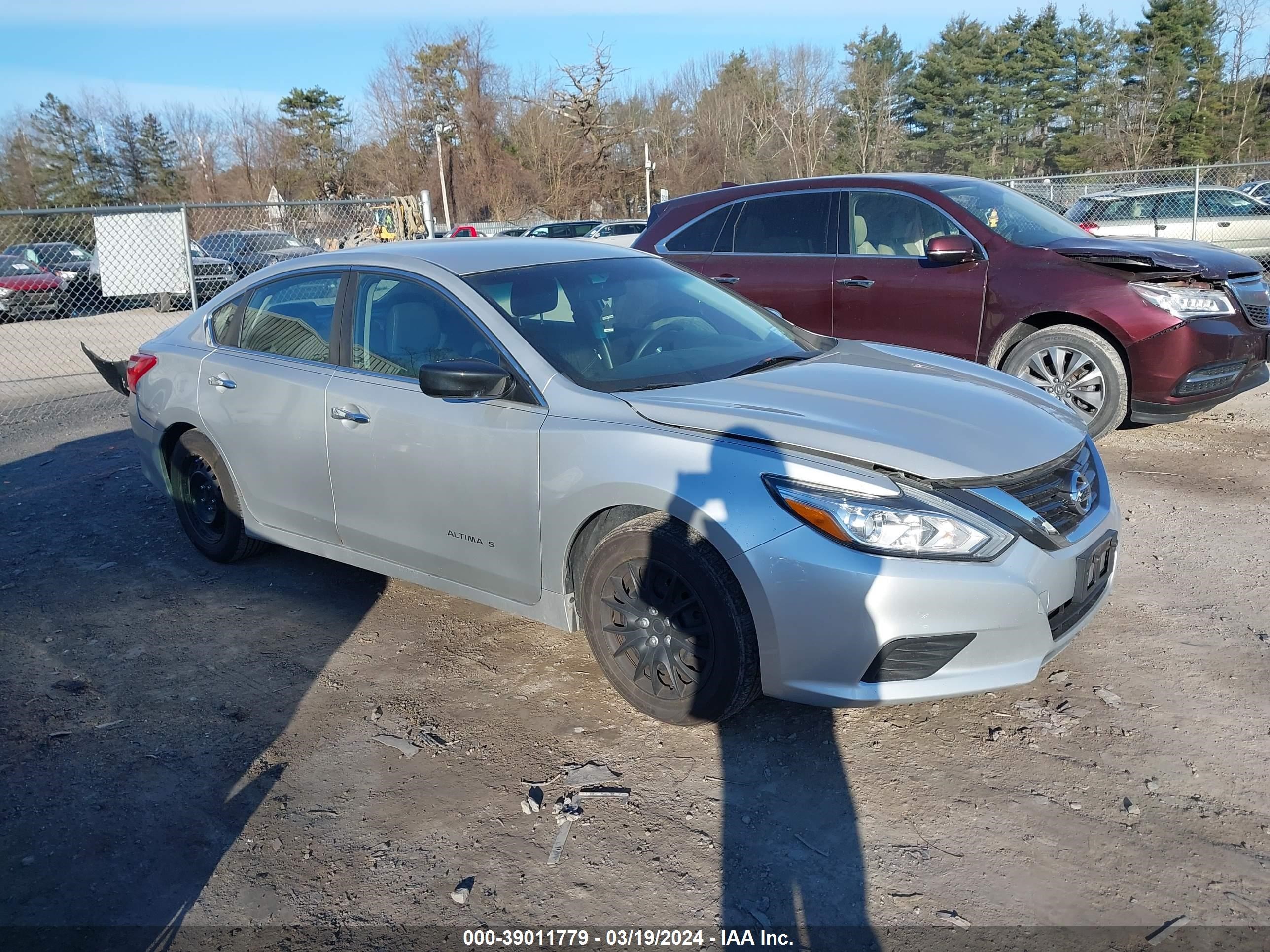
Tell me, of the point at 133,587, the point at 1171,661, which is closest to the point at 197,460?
the point at 133,587

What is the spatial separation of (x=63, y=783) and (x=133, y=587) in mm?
1890

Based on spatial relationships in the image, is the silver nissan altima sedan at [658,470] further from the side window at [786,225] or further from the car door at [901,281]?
the side window at [786,225]

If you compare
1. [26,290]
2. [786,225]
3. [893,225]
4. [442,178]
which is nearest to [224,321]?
[786,225]

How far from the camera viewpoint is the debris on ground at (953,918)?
2.47m

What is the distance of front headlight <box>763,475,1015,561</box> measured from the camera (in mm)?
2900

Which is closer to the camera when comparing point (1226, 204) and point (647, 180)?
point (1226, 204)

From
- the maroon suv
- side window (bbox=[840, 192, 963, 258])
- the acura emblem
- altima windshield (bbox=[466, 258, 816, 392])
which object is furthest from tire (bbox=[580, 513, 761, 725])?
side window (bbox=[840, 192, 963, 258])

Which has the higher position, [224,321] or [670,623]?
[224,321]

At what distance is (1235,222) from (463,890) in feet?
56.0

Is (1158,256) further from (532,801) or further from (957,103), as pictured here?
(957,103)

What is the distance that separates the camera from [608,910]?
2.59m

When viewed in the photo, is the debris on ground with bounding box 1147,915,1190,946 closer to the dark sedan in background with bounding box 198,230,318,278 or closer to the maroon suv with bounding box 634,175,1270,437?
the maroon suv with bounding box 634,175,1270,437

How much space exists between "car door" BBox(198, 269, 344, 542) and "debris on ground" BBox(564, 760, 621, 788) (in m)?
1.75

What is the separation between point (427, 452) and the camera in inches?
152
